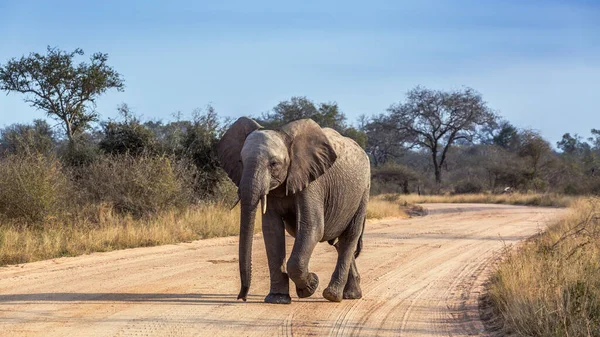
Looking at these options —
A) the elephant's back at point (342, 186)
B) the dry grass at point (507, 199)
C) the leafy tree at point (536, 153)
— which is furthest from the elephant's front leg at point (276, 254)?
the leafy tree at point (536, 153)

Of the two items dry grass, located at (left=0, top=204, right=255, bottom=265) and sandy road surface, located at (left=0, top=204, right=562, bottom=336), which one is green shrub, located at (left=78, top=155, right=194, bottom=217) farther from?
sandy road surface, located at (left=0, top=204, right=562, bottom=336)

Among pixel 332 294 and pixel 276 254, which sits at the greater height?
pixel 276 254

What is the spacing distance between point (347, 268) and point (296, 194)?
1411mm

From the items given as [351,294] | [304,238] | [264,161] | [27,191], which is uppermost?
[264,161]

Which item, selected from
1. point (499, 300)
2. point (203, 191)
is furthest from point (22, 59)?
point (499, 300)

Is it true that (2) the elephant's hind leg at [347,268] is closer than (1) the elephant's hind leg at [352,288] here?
Yes

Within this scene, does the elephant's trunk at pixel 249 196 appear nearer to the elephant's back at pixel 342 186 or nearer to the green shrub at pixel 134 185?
the elephant's back at pixel 342 186

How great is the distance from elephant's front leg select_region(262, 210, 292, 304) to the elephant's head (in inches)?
16.7

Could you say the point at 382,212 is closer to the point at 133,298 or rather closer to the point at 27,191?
the point at 27,191

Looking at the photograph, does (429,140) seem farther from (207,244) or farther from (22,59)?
(207,244)

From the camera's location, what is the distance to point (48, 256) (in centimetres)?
1232

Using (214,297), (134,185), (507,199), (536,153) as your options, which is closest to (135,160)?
(134,185)

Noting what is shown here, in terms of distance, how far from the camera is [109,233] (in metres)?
14.5

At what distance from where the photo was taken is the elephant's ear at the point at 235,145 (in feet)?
26.6
